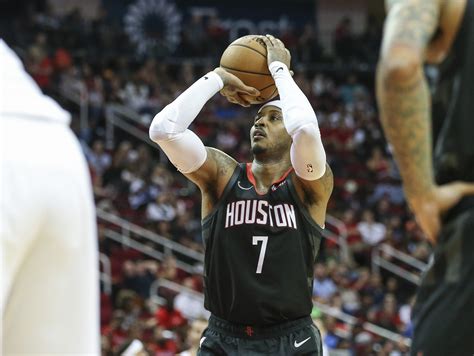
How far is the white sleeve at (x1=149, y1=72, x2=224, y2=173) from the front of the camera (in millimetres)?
5496

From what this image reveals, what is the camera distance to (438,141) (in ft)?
9.95

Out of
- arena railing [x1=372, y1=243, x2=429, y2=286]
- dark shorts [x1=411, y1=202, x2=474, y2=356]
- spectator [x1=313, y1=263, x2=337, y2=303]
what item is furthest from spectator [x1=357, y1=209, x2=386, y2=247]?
dark shorts [x1=411, y1=202, x2=474, y2=356]

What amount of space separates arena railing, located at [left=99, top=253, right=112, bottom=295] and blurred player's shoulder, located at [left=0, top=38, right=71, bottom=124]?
1277 cm

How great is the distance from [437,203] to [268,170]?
2852 millimetres

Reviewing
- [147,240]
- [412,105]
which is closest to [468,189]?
[412,105]

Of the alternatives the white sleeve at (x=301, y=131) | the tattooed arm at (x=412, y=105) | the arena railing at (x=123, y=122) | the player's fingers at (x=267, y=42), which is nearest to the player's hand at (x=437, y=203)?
the tattooed arm at (x=412, y=105)

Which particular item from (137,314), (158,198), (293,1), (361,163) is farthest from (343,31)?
(137,314)

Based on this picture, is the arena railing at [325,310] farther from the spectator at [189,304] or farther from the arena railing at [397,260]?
the arena railing at [397,260]

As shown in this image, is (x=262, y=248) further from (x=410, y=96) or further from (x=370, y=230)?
(x=370, y=230)

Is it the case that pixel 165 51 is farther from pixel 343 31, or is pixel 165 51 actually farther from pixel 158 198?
pixel 158 198

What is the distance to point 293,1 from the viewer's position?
31234 millimetres

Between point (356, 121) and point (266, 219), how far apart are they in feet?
68.3

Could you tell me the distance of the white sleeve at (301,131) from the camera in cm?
515

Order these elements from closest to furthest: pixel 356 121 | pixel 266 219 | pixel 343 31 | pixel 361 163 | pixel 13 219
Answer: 1. pixel 13 219
2. pixel 266 219
3. pixel 361 163
4. pixel 356 121
5. pixel 343 31
